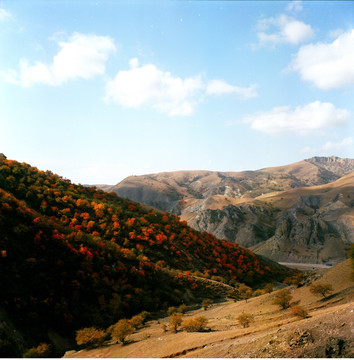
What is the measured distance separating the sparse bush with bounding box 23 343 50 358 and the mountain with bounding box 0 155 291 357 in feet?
2.47

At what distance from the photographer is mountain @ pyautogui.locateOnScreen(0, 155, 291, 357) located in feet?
64.2

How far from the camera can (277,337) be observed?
10.5m

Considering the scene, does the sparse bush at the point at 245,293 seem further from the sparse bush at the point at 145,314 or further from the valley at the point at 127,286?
the sparse bush at the point at 145,314

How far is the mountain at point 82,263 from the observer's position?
A: 19.6 m

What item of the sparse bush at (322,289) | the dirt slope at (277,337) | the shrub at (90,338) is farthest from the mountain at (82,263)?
→ the sparse bush at (322,289)

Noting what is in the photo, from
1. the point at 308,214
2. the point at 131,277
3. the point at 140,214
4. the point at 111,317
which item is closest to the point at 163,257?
the point at 131,277

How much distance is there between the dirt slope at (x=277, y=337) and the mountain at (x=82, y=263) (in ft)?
14.4

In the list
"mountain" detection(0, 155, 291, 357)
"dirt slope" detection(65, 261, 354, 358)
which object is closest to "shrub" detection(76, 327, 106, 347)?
"dirt slope" detection(65, 261, 354, 358)

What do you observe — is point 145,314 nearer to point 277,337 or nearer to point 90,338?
point 90,338

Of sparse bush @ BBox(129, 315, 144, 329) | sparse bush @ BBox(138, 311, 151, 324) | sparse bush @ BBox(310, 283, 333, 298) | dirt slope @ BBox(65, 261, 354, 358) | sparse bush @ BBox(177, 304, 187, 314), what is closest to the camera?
dirt slope @ BBox(65, 261, 354, 358)

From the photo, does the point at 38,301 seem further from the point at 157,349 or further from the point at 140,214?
the point at 140,214

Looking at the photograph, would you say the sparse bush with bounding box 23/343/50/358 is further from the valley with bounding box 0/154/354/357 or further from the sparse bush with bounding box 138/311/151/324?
the sparse bush with bounding box 138/311/151/324

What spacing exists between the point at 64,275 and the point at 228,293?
21323mm

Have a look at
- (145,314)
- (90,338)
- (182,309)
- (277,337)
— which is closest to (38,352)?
(90,338)
